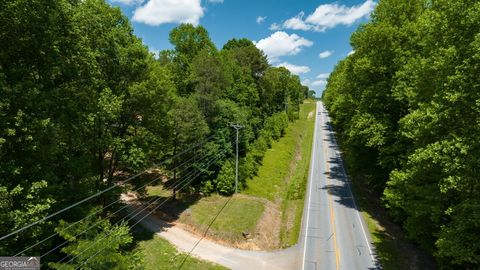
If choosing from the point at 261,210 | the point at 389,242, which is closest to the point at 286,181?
the point at 261,210

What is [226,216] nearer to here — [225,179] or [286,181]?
[225,179]

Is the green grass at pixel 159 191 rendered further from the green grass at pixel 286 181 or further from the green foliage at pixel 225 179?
the green grass at pixel 286 181

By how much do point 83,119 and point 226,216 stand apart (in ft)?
57.2

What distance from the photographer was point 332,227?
3125 centimetres

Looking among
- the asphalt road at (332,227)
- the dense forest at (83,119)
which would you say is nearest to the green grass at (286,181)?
the asphalt road at (332,227)

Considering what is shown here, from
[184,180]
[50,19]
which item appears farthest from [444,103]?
[184,180]

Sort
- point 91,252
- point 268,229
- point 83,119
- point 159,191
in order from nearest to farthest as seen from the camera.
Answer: point 91,252, point 83,119, point 268,229, point 159,191

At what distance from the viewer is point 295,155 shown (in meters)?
58.0

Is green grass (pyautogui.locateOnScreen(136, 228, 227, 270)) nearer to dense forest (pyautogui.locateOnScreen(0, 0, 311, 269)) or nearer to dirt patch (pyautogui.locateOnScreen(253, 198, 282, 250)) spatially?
dense forest (pyautogui.locateOnScreen(0, 0, 311, 269))

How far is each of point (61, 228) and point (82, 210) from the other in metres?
2.90

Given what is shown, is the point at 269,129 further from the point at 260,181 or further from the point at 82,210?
the point at 82,210

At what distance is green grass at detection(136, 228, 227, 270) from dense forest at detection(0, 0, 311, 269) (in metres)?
1.92

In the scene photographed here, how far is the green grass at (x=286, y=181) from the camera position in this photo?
107ft

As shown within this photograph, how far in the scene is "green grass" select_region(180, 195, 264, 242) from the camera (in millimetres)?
29047
